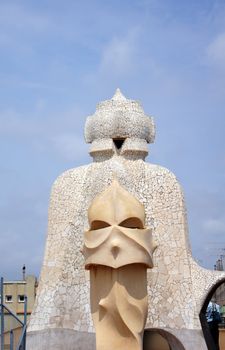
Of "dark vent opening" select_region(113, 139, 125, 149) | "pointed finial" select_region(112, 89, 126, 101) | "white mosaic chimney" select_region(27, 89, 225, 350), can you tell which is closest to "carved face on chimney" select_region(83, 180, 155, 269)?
"white mosaic chimney" select_region(27, 89, 225, 350)

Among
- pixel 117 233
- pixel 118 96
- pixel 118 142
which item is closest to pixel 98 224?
pixel 117 233

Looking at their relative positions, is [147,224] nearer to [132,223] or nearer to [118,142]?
[118,142]

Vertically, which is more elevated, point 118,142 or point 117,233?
point 118,142

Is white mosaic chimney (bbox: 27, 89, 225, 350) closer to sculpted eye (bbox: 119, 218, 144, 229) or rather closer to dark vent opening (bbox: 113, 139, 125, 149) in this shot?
dark vent opening (bbox: 113, 139, 125, 149)

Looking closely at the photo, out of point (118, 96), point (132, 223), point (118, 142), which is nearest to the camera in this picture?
point (132, 223)

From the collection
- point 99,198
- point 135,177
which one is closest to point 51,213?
point 135,177

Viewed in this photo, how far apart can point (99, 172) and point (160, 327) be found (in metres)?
3.09

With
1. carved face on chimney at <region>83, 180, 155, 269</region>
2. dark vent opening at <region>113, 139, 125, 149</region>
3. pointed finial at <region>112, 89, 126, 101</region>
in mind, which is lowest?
carved face on chimney at <region>83, 180, 155, 269</region>

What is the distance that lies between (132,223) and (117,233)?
11.8 inches

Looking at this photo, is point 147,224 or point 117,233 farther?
point 147,224

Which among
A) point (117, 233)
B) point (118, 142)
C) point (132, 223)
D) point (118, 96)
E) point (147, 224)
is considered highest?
point (118, 96)

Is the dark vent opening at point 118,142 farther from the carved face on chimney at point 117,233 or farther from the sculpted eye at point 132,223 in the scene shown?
the sculpted eye at point 132,223

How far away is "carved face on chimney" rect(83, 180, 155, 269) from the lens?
287 inches

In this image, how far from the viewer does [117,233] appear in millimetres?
7324
